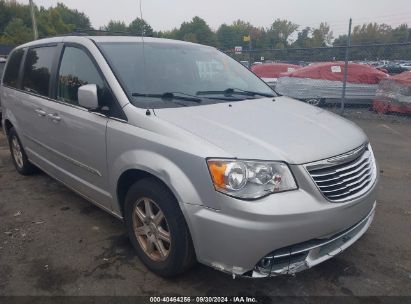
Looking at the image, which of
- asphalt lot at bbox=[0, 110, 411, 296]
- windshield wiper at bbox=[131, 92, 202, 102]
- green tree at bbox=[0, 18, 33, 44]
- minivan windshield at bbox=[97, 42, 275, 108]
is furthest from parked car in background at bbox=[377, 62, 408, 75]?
green tree at bbox=[0, 18, 33, 44]

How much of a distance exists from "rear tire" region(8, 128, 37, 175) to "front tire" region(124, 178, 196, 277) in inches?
108

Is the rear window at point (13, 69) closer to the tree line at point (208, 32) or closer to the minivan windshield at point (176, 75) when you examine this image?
the minivan windshield at point (176, 75)

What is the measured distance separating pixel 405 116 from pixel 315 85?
265cm

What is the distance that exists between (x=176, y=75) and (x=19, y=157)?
3.08 metres

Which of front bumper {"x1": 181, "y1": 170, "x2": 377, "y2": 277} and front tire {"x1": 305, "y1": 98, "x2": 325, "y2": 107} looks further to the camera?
front tire {"x1": 305, "y1": 98, "x2": 325, "y2": 107}

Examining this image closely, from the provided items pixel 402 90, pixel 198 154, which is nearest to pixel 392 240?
pixel 198 154

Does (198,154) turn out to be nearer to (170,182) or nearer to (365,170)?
(170,182)

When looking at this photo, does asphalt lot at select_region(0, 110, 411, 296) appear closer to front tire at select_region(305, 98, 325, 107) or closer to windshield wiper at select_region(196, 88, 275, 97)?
windshield wiper at select_region(196, 88, 275, 97)

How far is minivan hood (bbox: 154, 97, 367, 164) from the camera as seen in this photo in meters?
2.36

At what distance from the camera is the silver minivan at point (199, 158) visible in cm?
227

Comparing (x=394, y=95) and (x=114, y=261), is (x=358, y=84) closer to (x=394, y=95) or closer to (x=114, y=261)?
(x=394, y=95)

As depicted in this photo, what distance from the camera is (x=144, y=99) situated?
114 inches

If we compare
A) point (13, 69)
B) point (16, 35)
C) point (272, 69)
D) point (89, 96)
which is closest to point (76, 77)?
point (89, 96)

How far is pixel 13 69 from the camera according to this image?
491 centimetres
